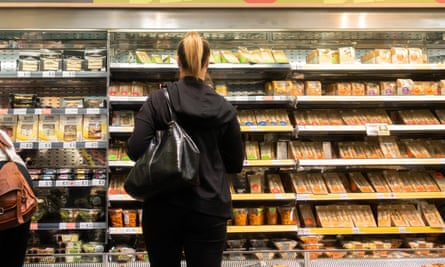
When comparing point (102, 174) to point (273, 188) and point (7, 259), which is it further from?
point (273, 188)

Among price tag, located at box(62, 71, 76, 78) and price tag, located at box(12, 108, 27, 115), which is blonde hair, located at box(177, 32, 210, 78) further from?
price tag, located at box(12, 108, 27, 115)

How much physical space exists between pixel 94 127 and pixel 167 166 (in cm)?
213

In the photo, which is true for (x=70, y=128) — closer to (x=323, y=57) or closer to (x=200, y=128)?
(x=200, y=128)

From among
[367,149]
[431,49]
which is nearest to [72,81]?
[367,149]

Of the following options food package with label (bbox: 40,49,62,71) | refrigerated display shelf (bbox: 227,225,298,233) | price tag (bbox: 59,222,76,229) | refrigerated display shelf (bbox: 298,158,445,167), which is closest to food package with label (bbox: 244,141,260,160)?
refrigerated display shelf (bbox: 298,158,445,167)

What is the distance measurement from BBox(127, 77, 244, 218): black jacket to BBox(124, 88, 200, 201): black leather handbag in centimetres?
4

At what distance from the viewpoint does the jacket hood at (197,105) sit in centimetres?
149

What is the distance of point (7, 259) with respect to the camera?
6.55 feet

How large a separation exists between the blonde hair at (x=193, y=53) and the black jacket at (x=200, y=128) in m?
0.05

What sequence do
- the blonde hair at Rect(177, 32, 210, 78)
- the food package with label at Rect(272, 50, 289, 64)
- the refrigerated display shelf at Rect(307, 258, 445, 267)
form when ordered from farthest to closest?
the food package with label at Rect(272, 50, 289, 64) < the refrigerated display shelf at Rect(307, 258, 445, 267) < the blonde hair at Rect(177, 32, 210, 78)

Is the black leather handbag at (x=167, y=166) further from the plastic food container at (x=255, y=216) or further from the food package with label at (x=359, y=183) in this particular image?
the food package with label at (x=359, y=183)

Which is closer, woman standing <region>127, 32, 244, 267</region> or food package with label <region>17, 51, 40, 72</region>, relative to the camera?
woman standing <region>127, 32, 244, 267</region>

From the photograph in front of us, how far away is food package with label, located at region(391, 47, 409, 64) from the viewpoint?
3412 millimetres

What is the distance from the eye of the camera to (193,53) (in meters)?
1.54
